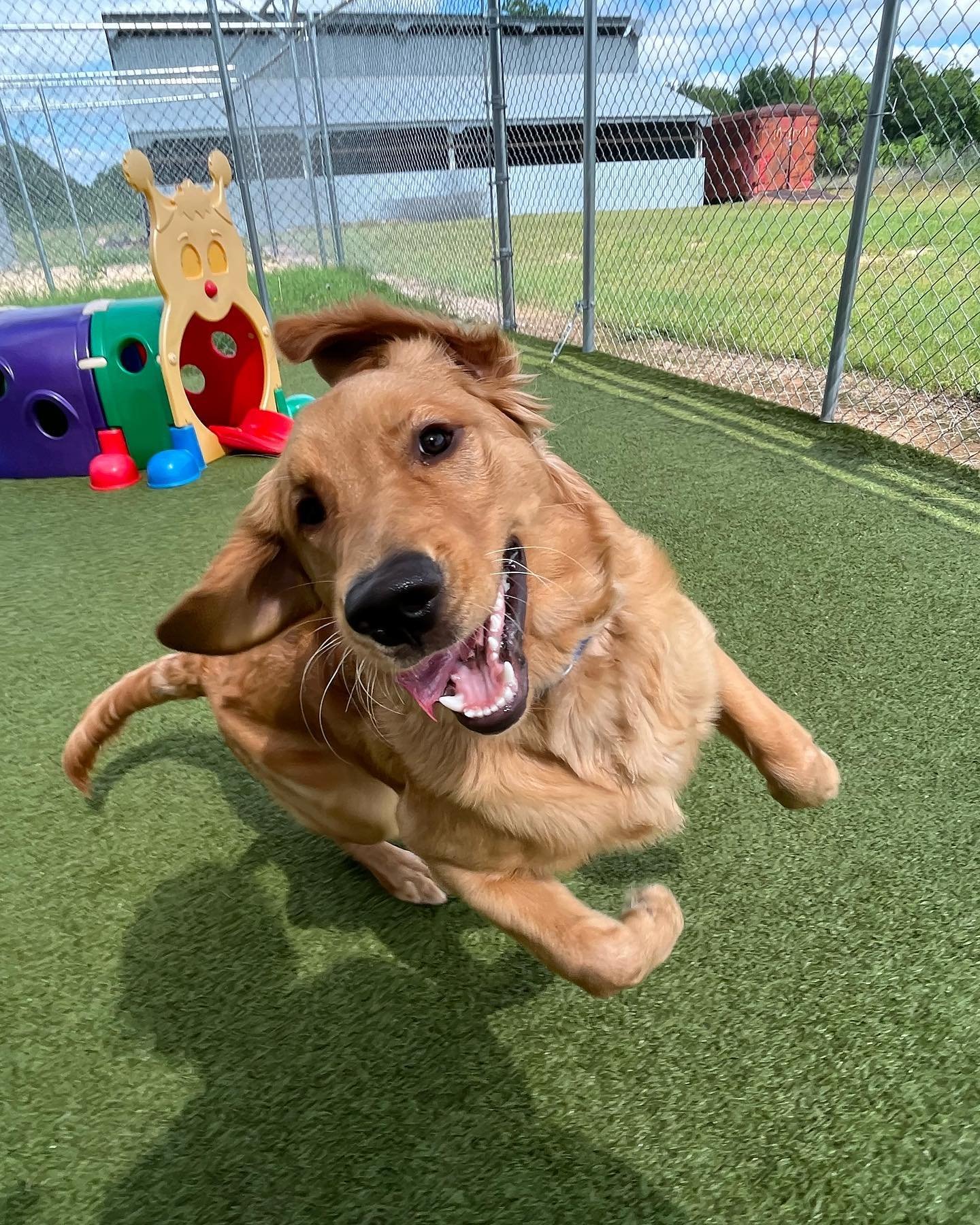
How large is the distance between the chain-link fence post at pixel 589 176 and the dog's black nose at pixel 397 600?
586cm

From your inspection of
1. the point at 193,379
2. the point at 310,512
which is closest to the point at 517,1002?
the point at 310,512

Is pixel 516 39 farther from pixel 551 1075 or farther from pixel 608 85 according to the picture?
pixel 551 1075

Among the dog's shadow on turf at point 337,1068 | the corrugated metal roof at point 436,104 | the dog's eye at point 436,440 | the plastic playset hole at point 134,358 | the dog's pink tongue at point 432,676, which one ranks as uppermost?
the corrugated metal roof at point 436,104

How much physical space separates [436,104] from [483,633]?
835cm

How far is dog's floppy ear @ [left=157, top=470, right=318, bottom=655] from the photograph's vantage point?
1663 mm

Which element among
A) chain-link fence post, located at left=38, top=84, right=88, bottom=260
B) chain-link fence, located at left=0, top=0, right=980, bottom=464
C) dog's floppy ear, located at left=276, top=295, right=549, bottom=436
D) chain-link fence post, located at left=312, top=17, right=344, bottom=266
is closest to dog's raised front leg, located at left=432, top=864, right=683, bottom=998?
dog's floppy ear, located at left=276, top=295, right=549, bottom=436

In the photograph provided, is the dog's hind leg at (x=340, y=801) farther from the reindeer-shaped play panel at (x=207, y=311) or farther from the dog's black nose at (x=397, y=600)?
the reindeer-shaped play panel at (x=207, y=311)

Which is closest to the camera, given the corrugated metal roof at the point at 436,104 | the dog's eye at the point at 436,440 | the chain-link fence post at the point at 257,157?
the dog's eye at the point at 436,440

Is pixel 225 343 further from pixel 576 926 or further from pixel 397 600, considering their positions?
pixel 576 926

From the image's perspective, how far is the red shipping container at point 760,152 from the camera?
4801 mm

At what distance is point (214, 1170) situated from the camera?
157 centimetres

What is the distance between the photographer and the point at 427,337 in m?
1.81

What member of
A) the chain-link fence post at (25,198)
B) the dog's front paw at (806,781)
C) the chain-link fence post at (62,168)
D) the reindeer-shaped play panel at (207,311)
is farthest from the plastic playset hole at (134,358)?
the chain-link fence post at (62,168)

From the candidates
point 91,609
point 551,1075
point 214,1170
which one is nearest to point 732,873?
point 551,1075
